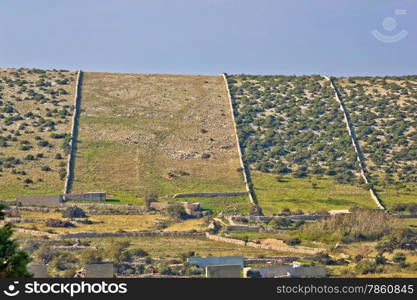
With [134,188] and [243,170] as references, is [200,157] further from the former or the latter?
[134,188]

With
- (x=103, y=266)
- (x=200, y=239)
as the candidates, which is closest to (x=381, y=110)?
(x=200, y=239)

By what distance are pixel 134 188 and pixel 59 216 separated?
13.3m

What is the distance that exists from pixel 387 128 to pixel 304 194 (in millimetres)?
30378

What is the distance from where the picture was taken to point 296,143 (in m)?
127

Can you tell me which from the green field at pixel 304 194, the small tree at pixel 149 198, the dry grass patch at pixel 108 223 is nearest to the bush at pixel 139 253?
the dry grass patch at pixel 108 223

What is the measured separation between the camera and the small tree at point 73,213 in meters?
92.2

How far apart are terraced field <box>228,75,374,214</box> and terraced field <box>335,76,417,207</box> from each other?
212cm

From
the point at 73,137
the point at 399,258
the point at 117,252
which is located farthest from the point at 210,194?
the point at 399,258

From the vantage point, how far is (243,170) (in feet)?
371

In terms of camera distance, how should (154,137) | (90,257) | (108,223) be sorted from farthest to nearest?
1. (154,137)
2. (108,223)
3. (90,257)

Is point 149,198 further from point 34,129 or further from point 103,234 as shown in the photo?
point 34,129

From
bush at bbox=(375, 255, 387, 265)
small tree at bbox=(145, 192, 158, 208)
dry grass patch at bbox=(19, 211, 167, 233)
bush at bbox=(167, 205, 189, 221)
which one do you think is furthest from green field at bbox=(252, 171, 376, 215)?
bush at bbox=(375, 255, 387, 265)

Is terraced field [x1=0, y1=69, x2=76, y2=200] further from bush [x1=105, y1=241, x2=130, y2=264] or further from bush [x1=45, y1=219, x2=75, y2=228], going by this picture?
bush [x1=105, y1=241, x2=130, y2=264]

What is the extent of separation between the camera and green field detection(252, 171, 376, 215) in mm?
100875
